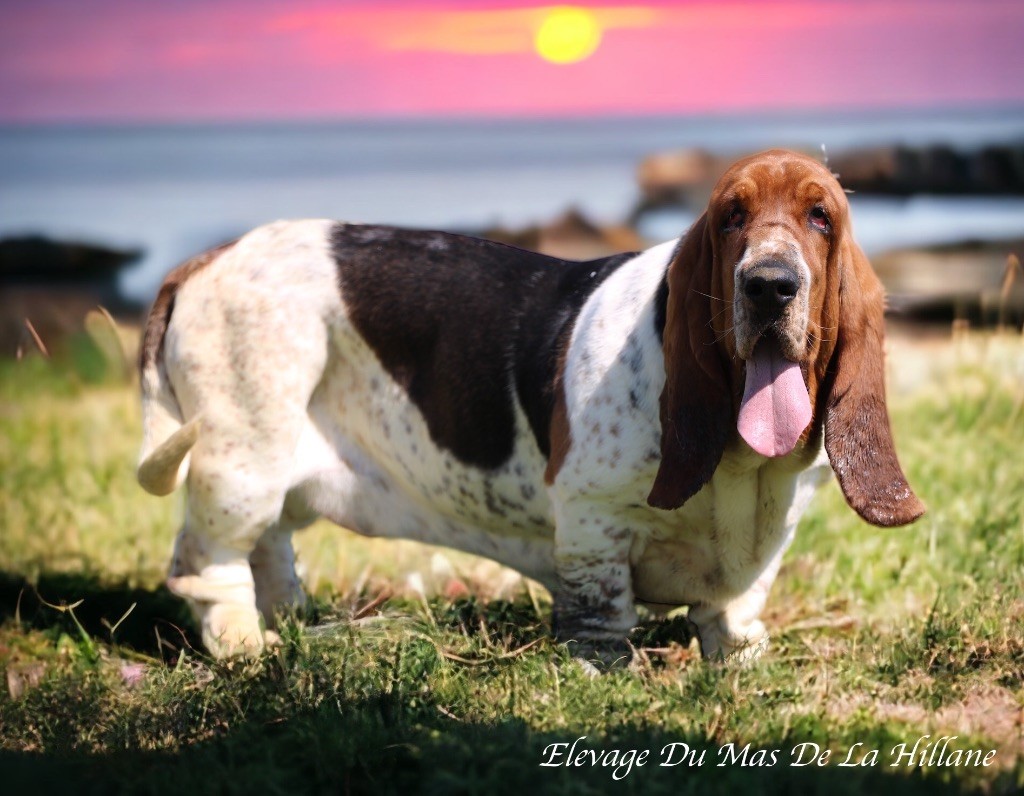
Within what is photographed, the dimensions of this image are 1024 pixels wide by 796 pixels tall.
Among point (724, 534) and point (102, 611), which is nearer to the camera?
point (724, 534)

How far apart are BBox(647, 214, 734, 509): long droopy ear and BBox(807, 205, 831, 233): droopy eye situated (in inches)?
11.4

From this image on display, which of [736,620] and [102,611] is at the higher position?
[736,620]

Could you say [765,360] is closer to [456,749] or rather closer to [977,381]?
[456,749]

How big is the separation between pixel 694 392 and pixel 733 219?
19.9 inches

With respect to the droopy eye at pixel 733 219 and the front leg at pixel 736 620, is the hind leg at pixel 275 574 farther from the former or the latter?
the droopy eye at pixel 733 219

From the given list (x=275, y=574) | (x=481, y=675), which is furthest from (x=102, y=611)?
(x=481, y=675)

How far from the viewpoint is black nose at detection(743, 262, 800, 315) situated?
3.49 meters

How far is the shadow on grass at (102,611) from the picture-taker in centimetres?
505

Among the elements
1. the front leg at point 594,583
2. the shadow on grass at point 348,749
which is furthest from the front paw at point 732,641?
the shadow on grass at point 348,749

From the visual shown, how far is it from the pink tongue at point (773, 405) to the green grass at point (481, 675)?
2.39 feet

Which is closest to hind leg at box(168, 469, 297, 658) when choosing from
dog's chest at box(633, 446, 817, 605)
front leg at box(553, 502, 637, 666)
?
front leg at box(553, 502, 637, 666)

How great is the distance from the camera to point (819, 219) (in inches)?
147

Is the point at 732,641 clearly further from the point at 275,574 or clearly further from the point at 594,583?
the point at 275,574

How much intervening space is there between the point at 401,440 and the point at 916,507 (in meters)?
1.81
